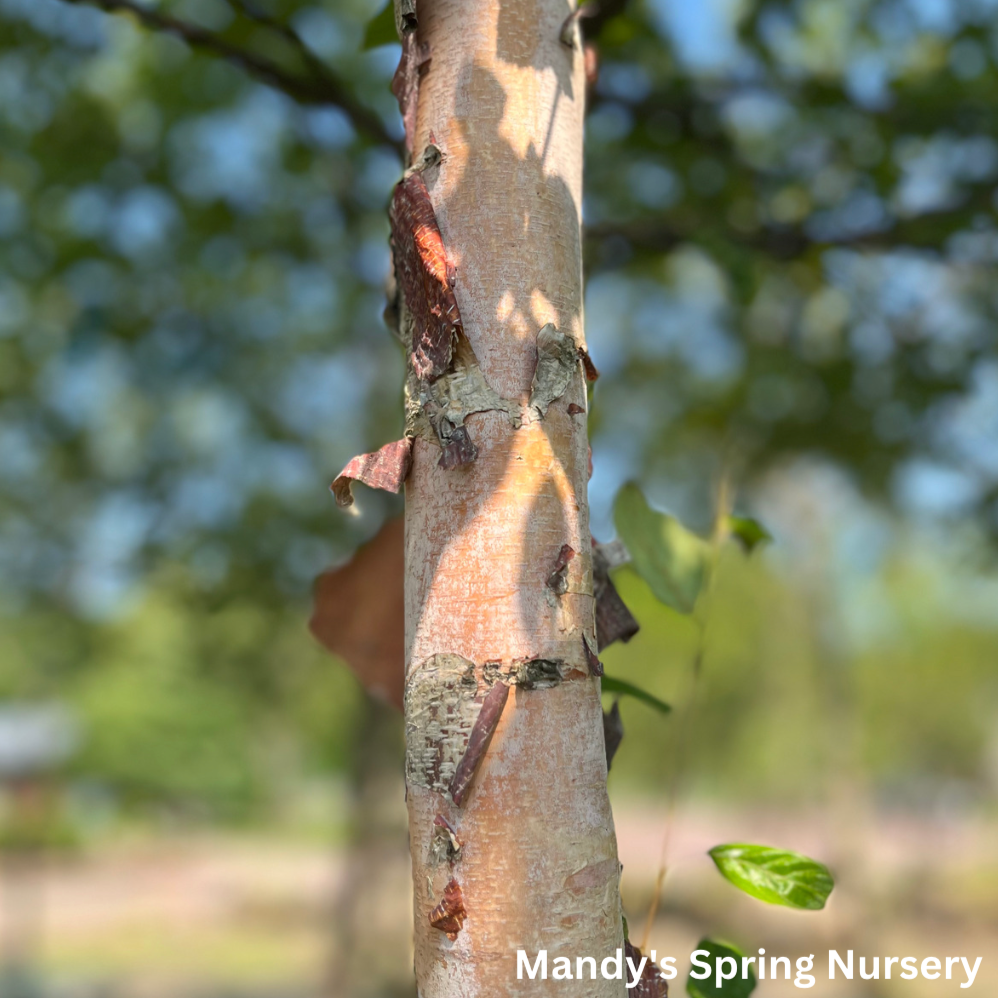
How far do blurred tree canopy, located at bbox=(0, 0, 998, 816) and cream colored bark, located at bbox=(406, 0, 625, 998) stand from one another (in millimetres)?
562

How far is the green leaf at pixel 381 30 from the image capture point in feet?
4.71

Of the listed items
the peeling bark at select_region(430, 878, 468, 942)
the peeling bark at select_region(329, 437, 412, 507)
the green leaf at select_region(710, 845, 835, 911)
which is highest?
the peeling bark at select_region(329, 437, 412, 507)

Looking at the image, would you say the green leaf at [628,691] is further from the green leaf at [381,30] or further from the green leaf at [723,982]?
the green leaf at [381,30]

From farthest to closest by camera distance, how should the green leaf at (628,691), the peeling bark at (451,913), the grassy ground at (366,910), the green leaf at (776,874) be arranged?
the grassy ground at (366,910), the green leaf at (628,691), the green leaf at (776,874), the peeling bark at (451,913)

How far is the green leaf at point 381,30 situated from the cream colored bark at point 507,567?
0.55 meters

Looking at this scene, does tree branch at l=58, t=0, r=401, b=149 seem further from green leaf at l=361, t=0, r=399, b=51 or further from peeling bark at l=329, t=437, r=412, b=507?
peeling bark at l=329, t=437, r=412, b=507

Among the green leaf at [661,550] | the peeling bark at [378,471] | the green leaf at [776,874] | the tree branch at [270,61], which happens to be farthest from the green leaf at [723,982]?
the tree branch at [270,61]

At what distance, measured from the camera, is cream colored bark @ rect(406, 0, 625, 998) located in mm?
762

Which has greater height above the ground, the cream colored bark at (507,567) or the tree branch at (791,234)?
the tree branch at (791,234)

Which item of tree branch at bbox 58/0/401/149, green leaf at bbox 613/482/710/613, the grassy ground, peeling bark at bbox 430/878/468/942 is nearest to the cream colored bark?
peeling bark at bbox 430/878/468/942

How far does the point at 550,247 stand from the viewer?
0.90 metres

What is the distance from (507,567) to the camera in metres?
0.81

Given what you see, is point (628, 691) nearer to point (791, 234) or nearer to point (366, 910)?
point (791, 234)

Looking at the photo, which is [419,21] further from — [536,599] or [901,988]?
[901,988]
